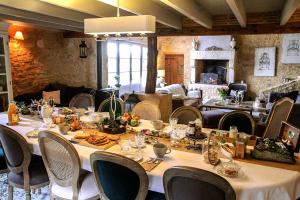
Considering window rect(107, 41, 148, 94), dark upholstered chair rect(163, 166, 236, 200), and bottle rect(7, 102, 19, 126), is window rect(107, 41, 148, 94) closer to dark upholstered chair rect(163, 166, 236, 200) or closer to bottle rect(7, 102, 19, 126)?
bottle rect(7, 102, 19, 126)

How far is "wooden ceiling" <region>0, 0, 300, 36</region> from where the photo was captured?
11.1 ft

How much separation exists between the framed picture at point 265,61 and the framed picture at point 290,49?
0.34 m

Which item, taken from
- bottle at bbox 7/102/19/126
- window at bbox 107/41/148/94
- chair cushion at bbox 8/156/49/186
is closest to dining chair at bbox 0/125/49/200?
chair cushion at bbox 8/156/49/186

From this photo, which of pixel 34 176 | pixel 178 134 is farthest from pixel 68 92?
pixel 178 134

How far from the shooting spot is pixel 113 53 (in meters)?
8.16

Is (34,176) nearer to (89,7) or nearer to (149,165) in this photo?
(149,165)

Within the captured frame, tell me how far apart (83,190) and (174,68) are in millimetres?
9138

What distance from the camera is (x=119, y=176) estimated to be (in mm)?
1606

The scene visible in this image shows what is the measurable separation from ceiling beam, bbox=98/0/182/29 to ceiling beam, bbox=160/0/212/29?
457mm

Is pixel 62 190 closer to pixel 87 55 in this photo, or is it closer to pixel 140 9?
pixel 140 9

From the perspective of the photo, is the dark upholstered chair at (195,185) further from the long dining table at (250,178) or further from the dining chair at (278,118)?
the dining chair at (278,118)

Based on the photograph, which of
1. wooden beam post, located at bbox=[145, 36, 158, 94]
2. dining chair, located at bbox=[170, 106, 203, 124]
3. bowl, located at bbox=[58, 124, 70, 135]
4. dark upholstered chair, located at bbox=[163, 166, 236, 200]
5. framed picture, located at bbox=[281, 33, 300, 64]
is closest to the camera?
dark upholstered chair, located at bbox=[163, 166, 236, 200]

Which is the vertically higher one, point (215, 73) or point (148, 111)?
point (215, 73)

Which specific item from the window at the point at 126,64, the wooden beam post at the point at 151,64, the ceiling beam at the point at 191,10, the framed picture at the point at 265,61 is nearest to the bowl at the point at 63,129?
the ceiling beam at the point at 191,10
